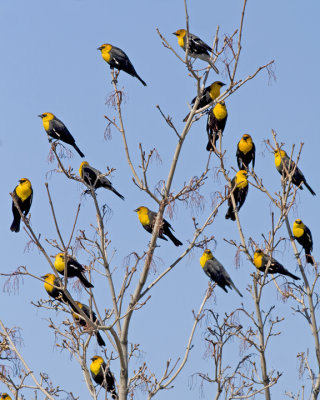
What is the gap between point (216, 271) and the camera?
8.30 metres

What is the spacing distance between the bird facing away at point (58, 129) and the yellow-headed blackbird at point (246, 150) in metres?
2.02

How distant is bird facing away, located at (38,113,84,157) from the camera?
8336mm

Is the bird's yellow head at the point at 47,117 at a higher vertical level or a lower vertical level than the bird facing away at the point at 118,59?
lower

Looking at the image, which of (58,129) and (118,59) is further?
(118,59)

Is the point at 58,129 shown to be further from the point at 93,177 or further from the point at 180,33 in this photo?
the point at 180,33

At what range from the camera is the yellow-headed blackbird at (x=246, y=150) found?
9039 mm

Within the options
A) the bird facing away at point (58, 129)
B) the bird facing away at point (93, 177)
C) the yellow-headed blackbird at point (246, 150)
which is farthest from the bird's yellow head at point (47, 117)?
the yellow-headed blackbird at point (246, 150)

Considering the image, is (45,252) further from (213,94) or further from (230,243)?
(213,94)

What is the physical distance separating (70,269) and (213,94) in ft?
9.33

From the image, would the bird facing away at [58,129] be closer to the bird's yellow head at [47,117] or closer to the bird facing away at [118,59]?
the bird's yellow head at [47,117]

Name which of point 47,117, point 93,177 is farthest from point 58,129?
point 93,177

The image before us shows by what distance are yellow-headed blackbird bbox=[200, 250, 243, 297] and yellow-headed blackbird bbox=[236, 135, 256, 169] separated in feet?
4.25

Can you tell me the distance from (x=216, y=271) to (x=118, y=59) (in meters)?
2.74

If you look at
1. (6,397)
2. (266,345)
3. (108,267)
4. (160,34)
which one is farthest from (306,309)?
(6,397)
